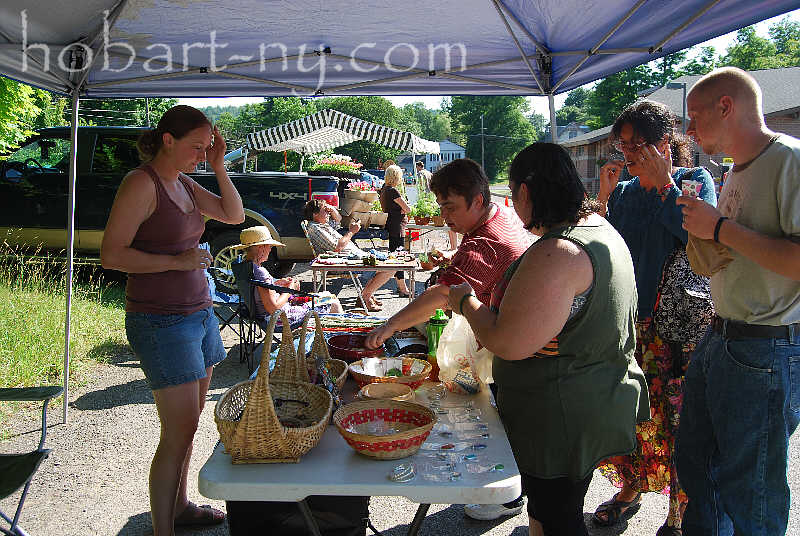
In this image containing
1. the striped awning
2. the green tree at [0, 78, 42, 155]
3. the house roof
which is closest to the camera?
the green tree at [0, 78, 42, 155]

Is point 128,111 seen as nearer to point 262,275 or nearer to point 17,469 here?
point 262,275

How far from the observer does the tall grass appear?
15.5 feet

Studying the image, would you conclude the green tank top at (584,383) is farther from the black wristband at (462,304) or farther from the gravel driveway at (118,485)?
the gravel driveway at (118,485)

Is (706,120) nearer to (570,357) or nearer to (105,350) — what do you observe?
(570,357)

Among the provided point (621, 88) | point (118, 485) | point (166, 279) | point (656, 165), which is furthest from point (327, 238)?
point (621, 88)

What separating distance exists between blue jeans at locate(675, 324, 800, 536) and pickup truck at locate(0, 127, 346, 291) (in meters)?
6.81

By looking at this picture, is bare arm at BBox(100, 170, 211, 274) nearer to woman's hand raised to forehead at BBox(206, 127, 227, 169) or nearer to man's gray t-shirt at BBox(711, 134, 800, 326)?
woman's hand raised to forehead at BBox(206, 127, 227, 169)

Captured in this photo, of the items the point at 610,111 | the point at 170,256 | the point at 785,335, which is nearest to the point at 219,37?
the point at 170,256

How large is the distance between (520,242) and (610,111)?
44.7m

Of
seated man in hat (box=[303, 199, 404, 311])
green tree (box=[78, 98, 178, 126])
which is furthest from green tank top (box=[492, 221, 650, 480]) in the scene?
green tree (box=[78, 98, 178, 126])

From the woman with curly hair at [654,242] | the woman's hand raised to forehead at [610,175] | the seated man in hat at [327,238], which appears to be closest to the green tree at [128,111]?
the seated man in hat at [327,238]

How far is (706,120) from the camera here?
1.92m

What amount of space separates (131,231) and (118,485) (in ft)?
5.85

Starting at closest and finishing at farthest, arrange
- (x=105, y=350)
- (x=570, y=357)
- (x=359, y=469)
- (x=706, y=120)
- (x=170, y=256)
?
(x=359, y=469) < (x=570, y=357) < (x=706, y=120) < (x=170, y=256) < (x=105, y=350)
